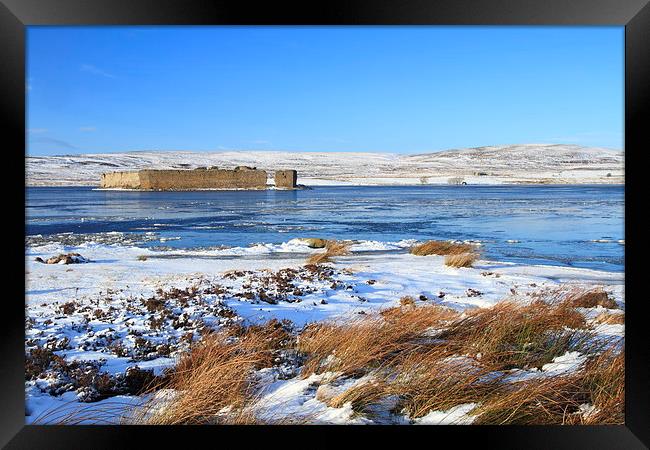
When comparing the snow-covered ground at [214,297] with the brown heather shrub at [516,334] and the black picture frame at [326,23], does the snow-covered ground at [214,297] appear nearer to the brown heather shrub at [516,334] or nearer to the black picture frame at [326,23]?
the brown heather shrub at [516,334]

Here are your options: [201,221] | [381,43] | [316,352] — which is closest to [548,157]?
[381,43]

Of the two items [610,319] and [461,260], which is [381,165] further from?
[610,319]

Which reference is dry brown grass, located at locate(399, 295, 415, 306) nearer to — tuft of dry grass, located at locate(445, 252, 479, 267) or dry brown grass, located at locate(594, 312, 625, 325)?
dry brown grass, located at locate(594, 312, 625, 325)

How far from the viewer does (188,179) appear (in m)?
44.1

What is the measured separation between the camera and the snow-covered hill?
54469mm

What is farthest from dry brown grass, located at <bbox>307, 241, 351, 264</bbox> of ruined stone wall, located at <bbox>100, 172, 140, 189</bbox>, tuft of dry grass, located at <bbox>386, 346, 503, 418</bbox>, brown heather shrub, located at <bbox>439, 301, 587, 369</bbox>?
ruined stone wall, located at <bbox>100, 172, 140, 189</bbox>

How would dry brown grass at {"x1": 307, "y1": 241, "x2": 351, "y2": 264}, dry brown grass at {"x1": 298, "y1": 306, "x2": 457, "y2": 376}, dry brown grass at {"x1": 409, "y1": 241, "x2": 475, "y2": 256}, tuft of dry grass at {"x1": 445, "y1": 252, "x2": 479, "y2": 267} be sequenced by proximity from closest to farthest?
dry brown grass at {"x1": 298, "y1": 306, "x2": 457, "y2": 376}, tuft of dry grass at {"x1": 445, "y1": 252, "x2": 479, "y2": 267}, dry brown grass at {"x1": 307, "y1": 241, "x2": 351, "y2": 264}, dry brown grass at {"x1": 409, "y1": 241, "x2": 475, "y2": 256}

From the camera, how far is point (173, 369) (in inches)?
145

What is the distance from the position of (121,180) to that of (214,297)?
42383 mm

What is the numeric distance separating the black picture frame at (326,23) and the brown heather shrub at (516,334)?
83 centimetres

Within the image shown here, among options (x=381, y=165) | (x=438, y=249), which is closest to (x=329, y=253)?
(x=438, y=249)

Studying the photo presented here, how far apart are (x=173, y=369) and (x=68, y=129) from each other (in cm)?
6856

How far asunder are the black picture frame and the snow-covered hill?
5131cm

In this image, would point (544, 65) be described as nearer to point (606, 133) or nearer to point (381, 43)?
point (606, 133)
